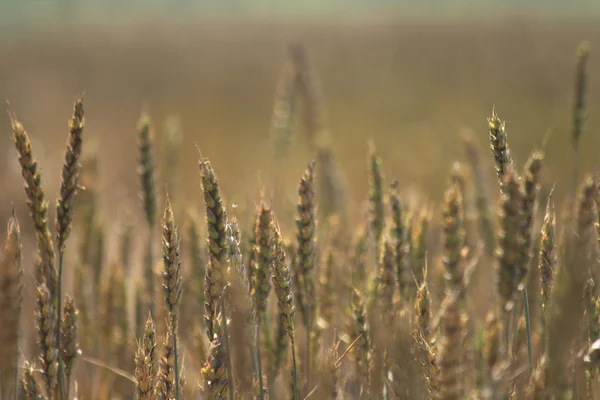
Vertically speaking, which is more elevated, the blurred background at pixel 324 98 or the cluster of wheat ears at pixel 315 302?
the blurred background at pixel 324 98

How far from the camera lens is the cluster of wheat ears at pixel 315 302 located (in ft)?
3.99

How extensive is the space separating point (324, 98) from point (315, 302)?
15932 millimetres

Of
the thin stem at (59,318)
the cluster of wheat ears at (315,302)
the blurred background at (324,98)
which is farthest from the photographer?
the blurred background at (324,98)

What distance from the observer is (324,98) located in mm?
17516

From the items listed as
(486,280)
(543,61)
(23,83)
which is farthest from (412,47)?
(486,280)

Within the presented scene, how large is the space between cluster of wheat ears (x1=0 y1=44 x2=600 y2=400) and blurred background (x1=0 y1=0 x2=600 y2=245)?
0.55 metres

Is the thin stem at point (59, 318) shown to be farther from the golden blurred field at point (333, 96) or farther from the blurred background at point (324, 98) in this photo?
the golden blurred field at point (333, 96)

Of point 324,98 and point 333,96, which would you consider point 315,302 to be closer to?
point 324,98

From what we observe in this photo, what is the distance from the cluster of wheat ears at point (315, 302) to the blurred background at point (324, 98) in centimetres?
55

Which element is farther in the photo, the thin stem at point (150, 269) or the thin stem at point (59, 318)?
the thin stem at point (150, 269)

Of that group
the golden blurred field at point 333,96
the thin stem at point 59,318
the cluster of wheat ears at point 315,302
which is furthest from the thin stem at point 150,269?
the thin stem at point 59,318

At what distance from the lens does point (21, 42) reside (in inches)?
1281

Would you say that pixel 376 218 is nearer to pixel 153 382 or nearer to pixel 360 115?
pixel 153 382

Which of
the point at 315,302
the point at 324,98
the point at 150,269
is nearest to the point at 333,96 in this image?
the point at 324,98
